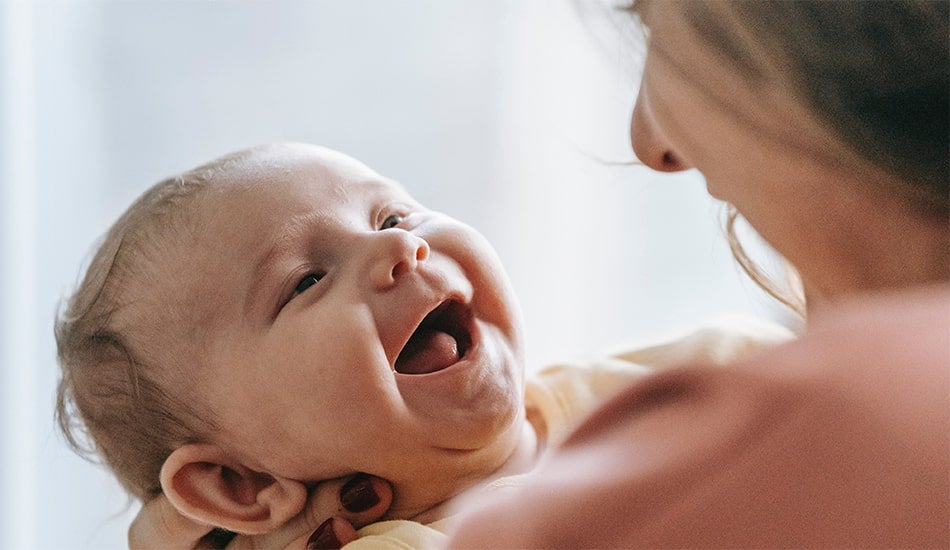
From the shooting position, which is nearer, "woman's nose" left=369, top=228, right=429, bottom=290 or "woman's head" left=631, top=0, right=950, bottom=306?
"woman's head" left=631, top=0, right=950, bottom=306

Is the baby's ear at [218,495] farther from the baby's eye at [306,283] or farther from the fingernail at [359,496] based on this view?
the baby's eye at [306,283]

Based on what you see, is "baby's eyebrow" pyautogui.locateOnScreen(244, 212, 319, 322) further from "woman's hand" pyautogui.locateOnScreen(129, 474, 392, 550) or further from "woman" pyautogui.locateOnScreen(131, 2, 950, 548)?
"woman" pyautogui.locateOnScreen(131, 2, 950, 548)

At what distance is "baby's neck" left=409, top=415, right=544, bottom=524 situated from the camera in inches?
36.9

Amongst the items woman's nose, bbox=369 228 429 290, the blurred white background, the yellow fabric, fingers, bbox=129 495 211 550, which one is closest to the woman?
woman's nose, bbox=369 228 429 290

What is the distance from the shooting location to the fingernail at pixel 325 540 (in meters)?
0.90

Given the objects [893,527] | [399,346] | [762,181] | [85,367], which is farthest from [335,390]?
[893,527]

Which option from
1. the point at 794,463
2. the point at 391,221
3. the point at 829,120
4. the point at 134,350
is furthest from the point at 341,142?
the point at 794,463

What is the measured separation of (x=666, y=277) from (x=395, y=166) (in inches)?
16.6

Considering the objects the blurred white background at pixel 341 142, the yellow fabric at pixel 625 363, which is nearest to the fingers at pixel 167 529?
Result: the yellow fabric at pixel 625 363

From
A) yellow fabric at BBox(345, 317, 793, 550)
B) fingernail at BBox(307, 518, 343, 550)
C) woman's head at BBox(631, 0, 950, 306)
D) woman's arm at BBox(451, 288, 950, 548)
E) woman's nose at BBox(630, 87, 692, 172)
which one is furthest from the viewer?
yellow fabric at BBox(345, 317, 793, 550)

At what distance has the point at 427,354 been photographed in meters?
0.92

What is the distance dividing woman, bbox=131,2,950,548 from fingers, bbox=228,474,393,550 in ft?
1.26

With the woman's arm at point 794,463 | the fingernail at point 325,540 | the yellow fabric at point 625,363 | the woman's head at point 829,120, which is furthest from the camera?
the yellow fabric at point 625,363

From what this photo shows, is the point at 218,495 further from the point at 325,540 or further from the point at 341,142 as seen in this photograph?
the point at 341,142
